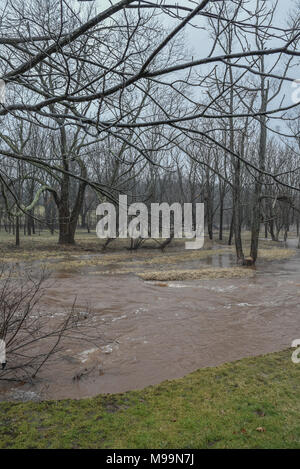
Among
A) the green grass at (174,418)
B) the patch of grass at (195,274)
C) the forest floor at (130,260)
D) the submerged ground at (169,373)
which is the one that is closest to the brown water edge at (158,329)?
the submerged ground at (169,373)

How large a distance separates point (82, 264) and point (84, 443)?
13.5 m

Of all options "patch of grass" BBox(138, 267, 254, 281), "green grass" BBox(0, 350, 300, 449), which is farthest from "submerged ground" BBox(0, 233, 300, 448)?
"patch of grass" BBox(138, 267, 254, 281)

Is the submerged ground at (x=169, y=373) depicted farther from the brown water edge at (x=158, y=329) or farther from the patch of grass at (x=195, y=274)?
the patch of grass at (x=195, y=274)

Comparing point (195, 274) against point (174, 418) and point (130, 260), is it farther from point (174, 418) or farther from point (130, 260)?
A: point (174, 418)

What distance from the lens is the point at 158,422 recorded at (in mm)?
3570

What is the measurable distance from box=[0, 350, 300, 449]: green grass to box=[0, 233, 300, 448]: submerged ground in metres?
0.01

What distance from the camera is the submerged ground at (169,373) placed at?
133 inches

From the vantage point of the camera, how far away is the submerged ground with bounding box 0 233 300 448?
3385 millimetres

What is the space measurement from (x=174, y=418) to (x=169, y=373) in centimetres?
156

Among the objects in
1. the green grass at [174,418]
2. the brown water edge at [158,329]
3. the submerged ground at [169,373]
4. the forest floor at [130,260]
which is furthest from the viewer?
the forest floor at [130,260]

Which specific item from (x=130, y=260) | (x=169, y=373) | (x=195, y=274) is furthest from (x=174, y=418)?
(x=130, y=260)

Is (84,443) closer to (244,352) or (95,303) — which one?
(244,352)

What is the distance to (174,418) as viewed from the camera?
3650 millimetres

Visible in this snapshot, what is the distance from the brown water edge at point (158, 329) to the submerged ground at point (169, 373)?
0.08ft
